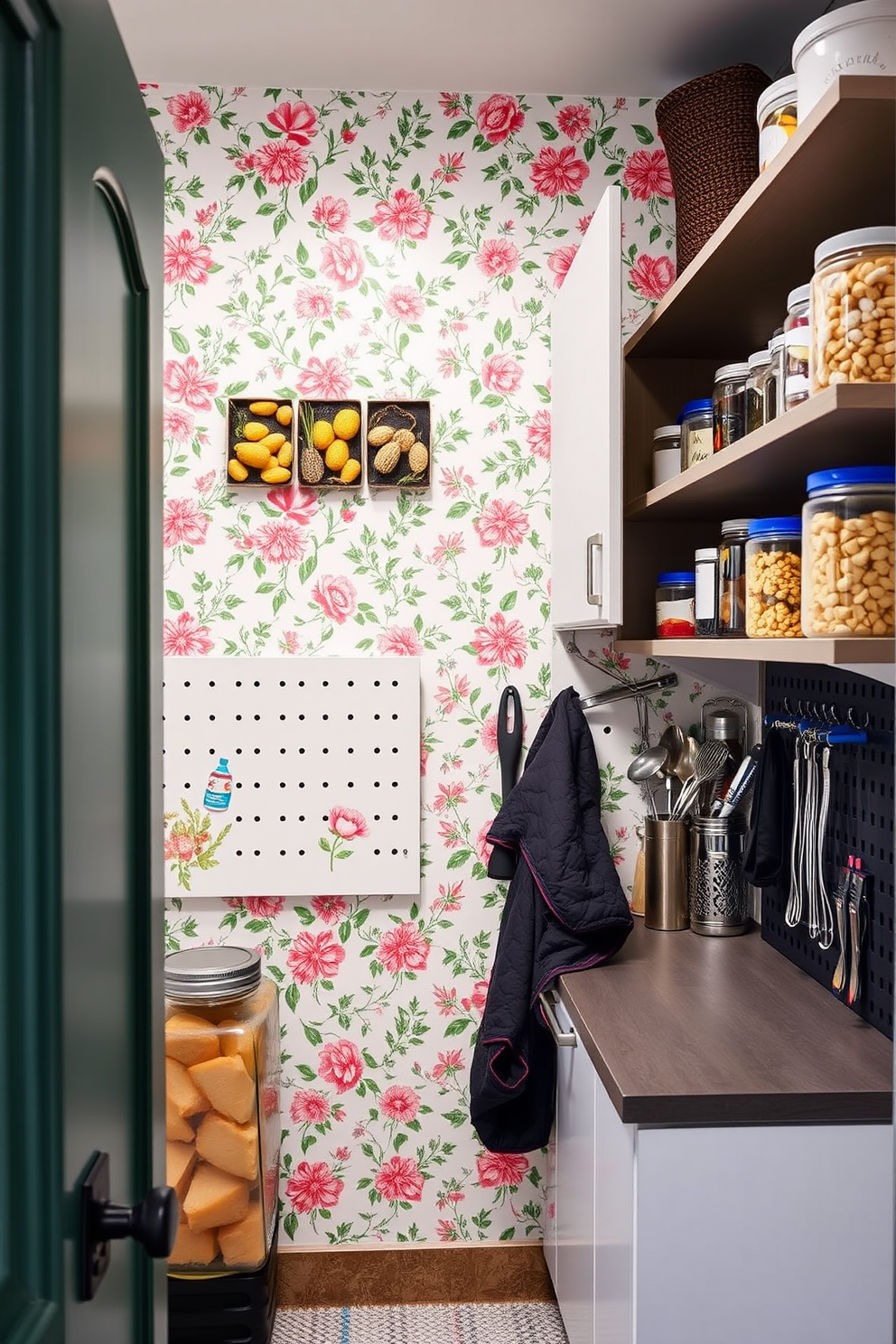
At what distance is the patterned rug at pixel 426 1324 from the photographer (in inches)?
83.4

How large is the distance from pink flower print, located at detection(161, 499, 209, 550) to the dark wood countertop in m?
1.17

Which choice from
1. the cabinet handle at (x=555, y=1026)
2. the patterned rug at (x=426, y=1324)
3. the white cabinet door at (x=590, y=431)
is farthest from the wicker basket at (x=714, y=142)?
the patterned rug at (x=426, y=1324)

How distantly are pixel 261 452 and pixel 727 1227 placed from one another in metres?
1.61

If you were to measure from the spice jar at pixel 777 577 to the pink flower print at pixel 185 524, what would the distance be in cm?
124

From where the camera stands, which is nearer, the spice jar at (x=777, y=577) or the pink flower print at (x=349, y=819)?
the spice jar at (x=777, y=577)

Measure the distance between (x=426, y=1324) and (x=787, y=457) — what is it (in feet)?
6.12

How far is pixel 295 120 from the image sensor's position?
2207 millimetres

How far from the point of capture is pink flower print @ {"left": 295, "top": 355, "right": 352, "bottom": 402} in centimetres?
A: 223

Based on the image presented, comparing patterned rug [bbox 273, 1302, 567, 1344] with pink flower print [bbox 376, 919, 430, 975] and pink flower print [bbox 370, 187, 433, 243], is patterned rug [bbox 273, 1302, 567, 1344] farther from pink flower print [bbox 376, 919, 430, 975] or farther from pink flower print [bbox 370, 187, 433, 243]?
pink flower print [bbox 370, 187, 433, 243]

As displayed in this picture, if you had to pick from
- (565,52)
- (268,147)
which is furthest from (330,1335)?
(565,52)

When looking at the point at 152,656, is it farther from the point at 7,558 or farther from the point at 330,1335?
the point at 330,1335

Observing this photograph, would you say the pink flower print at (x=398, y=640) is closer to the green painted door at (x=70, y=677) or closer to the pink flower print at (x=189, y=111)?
the pink flower print at (x=189, y=111)

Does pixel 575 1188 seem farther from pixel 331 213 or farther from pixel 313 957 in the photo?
pixel 331 213

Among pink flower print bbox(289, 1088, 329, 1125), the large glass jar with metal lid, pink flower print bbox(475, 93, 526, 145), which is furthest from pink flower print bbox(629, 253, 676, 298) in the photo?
pink flower print bbox(289, 1088, 329, 1125)
